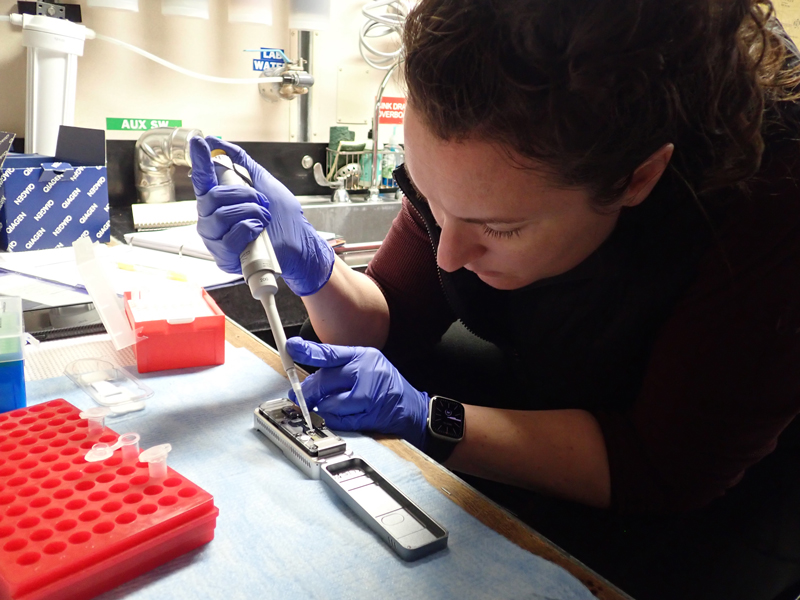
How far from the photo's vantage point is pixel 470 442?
0.78 metres

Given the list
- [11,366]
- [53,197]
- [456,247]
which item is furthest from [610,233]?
[53,197]

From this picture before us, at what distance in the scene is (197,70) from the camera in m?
1.74

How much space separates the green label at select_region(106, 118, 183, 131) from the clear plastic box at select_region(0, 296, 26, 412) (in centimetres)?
113

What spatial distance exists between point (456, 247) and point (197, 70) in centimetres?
133

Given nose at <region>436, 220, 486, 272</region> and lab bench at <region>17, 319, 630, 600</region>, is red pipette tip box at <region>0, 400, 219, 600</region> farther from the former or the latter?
nose at <region>436, 220, 486, 272</region>

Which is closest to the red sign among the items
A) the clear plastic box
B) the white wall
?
the white wall

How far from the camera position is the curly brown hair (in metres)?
0.56

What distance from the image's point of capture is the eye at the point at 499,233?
70cm

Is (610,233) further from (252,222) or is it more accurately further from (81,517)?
(81,517)

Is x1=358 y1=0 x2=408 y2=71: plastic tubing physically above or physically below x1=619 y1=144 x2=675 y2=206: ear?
above

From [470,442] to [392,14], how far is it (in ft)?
5.03

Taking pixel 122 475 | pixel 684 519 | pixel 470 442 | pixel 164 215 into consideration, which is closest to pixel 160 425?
pixel 122 475

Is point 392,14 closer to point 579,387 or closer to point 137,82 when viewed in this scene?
point 137,82

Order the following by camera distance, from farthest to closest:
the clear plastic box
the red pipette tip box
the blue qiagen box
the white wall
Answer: the white wall, the blue qiagen box, the clear plastic box, the red pipette tip box
